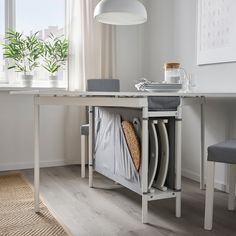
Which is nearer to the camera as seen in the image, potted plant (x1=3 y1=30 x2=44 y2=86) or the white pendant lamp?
the white pendant lamp

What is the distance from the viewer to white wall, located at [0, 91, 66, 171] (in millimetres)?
3705

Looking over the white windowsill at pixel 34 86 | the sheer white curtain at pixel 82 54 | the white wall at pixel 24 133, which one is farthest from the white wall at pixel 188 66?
the white wall at pixel 24 133

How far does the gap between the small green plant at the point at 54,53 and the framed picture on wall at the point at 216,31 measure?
1406 mm

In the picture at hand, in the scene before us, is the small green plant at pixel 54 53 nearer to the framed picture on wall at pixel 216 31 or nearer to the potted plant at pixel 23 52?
the potted plant at pixel 23 52

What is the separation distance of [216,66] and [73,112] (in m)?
1.60

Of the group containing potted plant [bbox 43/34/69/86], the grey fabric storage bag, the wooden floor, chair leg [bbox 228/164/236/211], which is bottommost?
the wooden floor

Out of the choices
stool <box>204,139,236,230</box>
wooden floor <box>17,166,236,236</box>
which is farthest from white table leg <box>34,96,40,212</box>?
stool <box>204,139,236,230</box>

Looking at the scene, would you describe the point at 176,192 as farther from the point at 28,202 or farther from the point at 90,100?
the point at 28,202

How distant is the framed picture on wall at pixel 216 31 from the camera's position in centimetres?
278

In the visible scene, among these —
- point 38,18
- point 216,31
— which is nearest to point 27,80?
point 38,18

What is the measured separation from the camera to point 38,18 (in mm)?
3885

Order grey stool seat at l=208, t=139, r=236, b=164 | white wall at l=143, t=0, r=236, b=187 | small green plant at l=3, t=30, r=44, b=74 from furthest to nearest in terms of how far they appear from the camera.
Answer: small green plant at l=3, t=30, r=44, b=74
white wall at l=143, t=0, r=236, b=187
grey stool seat at l=208, t=139, r=236, b=164

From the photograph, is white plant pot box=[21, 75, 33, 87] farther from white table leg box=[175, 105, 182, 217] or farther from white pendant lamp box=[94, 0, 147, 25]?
white table leg box=[175, 105, 182, 217]

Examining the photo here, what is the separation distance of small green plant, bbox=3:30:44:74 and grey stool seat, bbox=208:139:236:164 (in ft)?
7.47
